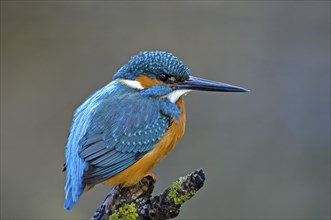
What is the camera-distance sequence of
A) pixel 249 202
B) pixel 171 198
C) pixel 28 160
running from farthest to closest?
pixel 28 160, pixel 249 202, pixel 171 198

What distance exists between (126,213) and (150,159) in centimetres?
30

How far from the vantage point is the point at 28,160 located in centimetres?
560

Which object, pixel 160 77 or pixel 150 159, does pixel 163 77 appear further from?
pixel 150 159

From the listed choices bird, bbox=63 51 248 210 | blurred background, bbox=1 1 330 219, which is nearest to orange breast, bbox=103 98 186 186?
bird, bbox=63 51 248 210

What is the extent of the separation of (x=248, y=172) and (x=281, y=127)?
1.62ft

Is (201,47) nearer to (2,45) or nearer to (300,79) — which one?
(300,79)

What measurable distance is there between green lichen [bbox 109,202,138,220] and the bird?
0.13 m

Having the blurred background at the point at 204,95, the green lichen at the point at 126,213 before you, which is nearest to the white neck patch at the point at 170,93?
the green lichen at the point at 126,213

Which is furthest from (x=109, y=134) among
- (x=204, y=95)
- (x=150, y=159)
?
(x=204, y=95)

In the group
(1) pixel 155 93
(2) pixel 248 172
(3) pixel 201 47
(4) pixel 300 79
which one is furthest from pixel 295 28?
(1) pixel 155 93

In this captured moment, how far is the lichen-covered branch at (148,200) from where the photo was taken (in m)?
2.57

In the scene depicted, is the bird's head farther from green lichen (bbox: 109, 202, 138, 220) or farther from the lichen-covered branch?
green lichen (bbox: 109, 202, 138, 220)

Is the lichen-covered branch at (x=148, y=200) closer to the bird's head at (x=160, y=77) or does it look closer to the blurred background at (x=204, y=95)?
the bird's head at (x=160, y=77)

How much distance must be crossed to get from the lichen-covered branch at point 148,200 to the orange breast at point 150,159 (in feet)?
0.13
